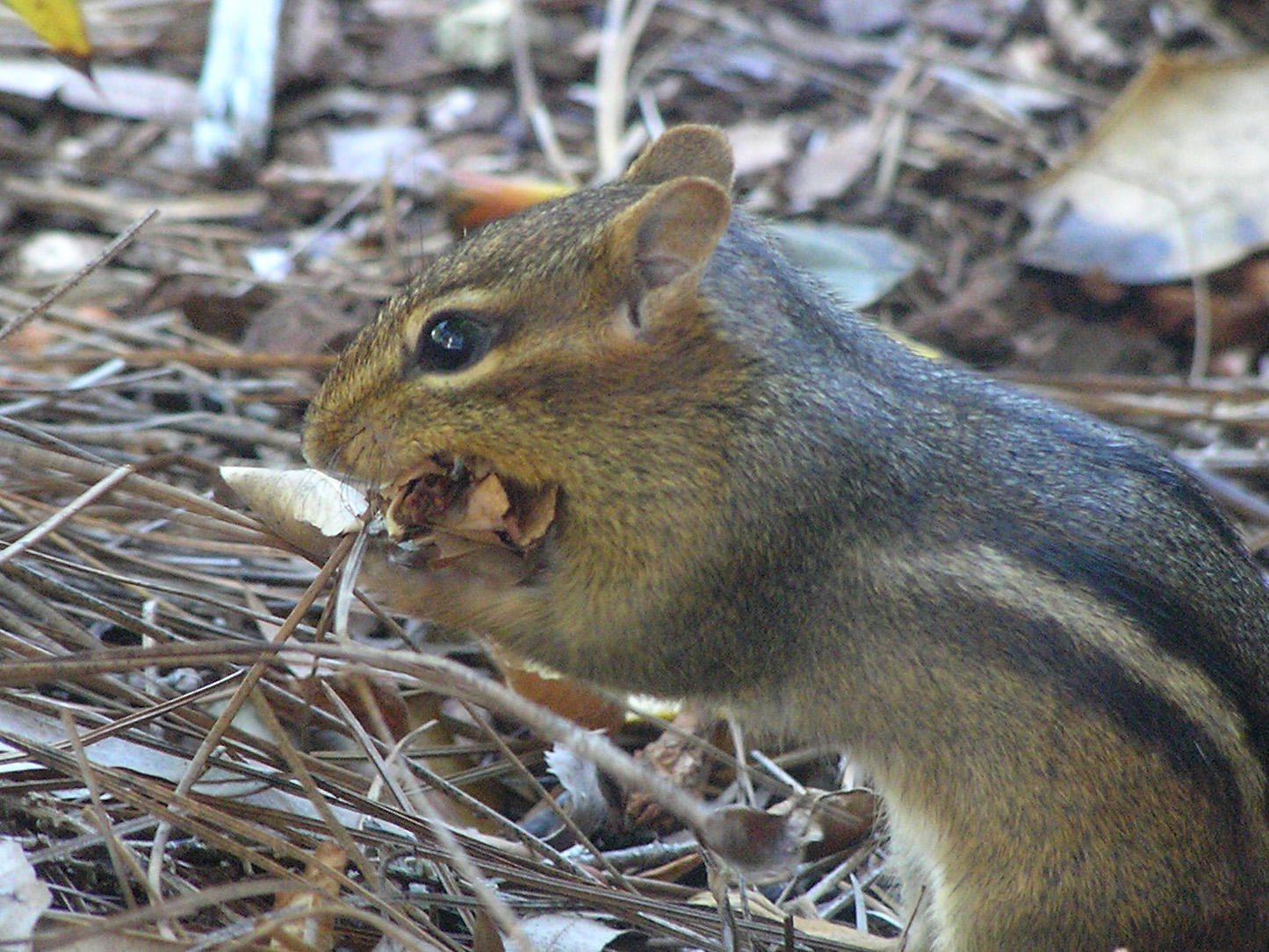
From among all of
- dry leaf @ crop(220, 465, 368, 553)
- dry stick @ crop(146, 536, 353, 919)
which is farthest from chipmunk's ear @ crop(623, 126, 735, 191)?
dry stick @ crop(146, 536, 353, 919)

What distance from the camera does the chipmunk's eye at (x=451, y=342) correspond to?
125 inches

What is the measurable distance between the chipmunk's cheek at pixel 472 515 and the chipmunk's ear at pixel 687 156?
89 centimetres

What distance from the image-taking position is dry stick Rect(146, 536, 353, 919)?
270 cm

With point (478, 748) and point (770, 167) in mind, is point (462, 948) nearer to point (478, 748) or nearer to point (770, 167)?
point (478, 748)

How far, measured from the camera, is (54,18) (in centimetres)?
303

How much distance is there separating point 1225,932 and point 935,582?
3.20 feet

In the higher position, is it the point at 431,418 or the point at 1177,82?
the point at 431,418

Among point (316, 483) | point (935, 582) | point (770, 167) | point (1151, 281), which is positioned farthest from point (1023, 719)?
point (770, 167)

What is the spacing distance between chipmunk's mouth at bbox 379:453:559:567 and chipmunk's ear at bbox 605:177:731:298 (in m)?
0.47

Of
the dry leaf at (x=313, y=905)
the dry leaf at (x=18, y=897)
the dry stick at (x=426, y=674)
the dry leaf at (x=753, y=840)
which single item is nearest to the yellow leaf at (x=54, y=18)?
the dry stick at (x=426, y=674)

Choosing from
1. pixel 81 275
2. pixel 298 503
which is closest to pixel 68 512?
pixel 298 503

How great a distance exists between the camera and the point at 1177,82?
20.0 ft

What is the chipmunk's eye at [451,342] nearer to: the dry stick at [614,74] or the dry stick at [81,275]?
the dry stick at [81,275]

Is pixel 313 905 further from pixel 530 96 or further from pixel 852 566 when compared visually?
pixel 530 96
